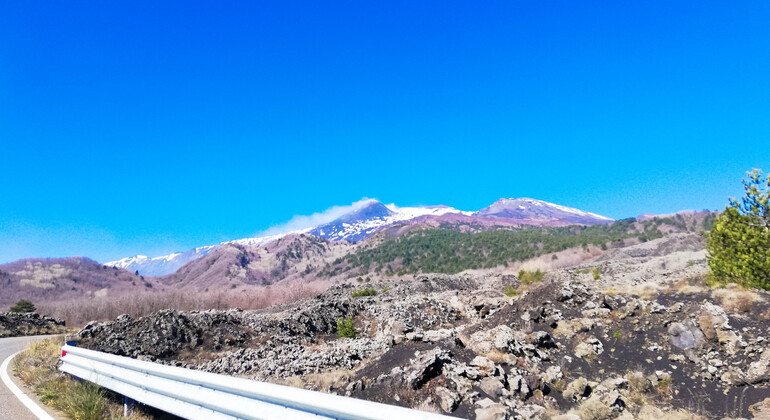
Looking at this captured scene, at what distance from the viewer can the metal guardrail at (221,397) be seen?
352 cm

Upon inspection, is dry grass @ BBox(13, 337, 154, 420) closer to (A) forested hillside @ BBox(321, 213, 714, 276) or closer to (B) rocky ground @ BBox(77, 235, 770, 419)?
(B) rocky ground @ BBox(77, 235, 770, 419)

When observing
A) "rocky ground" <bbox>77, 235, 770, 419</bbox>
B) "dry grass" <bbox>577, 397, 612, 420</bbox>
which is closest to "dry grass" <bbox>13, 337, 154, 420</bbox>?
"rocky ground" <bbox>77, 235, 770, 419</bbox>

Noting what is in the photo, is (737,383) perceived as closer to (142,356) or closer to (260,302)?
(142,356)

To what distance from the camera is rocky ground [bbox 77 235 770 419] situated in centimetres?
924

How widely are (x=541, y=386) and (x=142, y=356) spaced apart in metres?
16.3

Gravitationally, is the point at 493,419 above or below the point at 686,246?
below

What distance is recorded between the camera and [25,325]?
106 ft

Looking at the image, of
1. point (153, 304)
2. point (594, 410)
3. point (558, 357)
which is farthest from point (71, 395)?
point (153, 304)

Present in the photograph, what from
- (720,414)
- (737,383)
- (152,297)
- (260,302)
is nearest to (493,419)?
(720,414)

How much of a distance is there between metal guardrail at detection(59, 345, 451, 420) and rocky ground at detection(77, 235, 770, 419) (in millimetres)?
4780

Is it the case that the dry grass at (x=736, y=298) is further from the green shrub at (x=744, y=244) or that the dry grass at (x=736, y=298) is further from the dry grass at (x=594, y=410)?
the dry grass at (x=594, y=410)

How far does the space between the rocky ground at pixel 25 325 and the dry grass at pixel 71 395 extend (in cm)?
2537

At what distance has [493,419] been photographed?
24.6 ft

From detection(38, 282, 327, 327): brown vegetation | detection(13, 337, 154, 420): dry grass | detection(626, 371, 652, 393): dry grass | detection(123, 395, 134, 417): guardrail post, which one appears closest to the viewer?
detection(13, 337, 154, 420): dry grass
